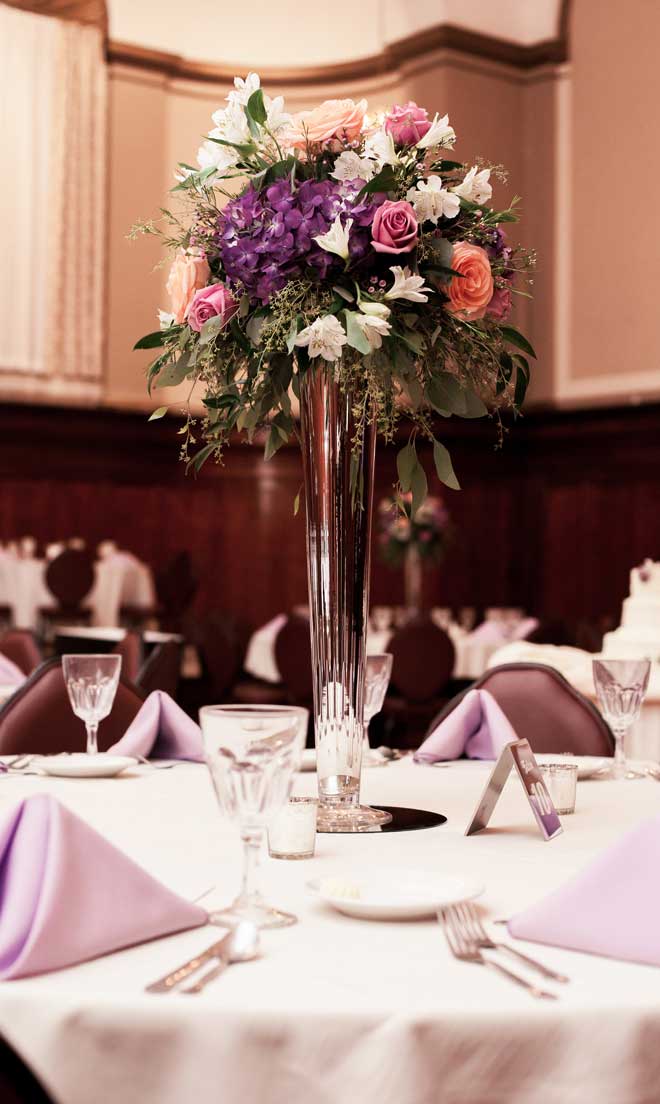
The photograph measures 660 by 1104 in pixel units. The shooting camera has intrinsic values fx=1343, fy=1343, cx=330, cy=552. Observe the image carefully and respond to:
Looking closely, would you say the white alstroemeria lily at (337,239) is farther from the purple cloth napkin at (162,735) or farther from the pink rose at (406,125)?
the purple cloth napkin at (162,735)

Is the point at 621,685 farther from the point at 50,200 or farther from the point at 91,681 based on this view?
the point at 50,200

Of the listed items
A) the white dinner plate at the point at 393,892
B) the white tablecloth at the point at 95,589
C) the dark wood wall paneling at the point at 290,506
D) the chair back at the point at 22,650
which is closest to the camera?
the white dinner plate at the point at 393,892

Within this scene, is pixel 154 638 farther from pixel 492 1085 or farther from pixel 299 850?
pixel 492 1085

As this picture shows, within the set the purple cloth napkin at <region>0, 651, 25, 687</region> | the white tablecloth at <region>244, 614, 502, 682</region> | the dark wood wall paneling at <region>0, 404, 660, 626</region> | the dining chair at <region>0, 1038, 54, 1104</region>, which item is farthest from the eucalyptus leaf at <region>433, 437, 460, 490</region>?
the dark wood wall paneling at <region>0, 404, 660, 626</region>

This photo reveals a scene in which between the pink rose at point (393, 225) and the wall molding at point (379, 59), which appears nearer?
the pink rose at point (393, 225)

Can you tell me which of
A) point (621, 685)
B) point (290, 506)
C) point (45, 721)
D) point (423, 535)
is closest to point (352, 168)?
point (621, 685)

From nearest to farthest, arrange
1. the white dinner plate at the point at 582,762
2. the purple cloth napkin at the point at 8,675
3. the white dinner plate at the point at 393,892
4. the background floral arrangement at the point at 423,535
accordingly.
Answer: the white dinner plate at the point at 393,892, the white dinner plate at the point at 582,762, the purple cloth napkin at the point at 8,675, the background floral arrangement at the point at 423,535

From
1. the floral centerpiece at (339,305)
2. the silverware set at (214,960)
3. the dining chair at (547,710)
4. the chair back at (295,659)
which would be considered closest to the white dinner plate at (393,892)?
the silverware set at (214,960)

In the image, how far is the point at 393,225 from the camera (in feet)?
5.28

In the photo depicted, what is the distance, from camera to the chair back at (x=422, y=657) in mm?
5879

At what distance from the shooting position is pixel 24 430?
10.4 metres

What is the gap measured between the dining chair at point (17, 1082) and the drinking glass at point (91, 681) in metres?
1.12

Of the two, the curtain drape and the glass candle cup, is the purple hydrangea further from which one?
the curtain drape

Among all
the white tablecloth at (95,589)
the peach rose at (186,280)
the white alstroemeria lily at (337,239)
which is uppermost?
the white alstroemeria lily at (337,239)
